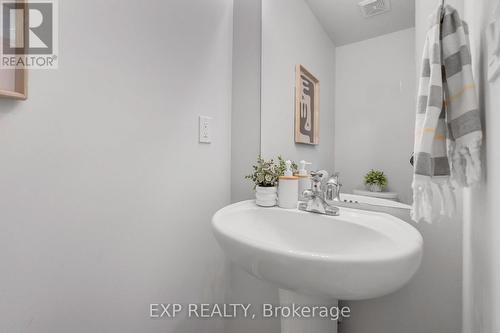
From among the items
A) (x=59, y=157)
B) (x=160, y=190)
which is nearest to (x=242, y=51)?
(x=160, y=190)

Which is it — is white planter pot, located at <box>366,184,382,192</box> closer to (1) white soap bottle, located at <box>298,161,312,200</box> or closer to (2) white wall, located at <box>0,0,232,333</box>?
(1) white soap bottle, located at <box>298,161,312,200</box>

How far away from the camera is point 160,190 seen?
0.90m

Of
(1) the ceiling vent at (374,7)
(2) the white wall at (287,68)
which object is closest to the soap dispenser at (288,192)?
(2) the white wall at (287,68)

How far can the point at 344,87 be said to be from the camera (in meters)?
1.02

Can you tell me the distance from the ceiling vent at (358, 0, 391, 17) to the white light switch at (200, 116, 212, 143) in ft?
2.57

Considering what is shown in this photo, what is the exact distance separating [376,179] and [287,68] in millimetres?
659

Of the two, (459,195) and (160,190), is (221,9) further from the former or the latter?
(459,195)

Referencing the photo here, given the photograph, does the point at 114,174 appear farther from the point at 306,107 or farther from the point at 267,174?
the point at 306,107

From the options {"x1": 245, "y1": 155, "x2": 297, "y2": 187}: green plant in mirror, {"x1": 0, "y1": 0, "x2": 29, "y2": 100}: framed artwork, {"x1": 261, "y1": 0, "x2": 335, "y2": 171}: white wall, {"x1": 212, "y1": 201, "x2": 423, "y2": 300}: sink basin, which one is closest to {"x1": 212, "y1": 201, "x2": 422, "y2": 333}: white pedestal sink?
{"x1": 212, "y1": 201, "x2": 423, "y2": 300}: sink basin

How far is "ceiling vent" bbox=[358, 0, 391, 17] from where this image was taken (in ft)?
3.03

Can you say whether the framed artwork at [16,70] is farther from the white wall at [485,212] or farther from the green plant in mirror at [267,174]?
the white wall at [485,212]

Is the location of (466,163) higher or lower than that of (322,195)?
higher

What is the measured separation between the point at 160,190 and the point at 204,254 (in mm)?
382
